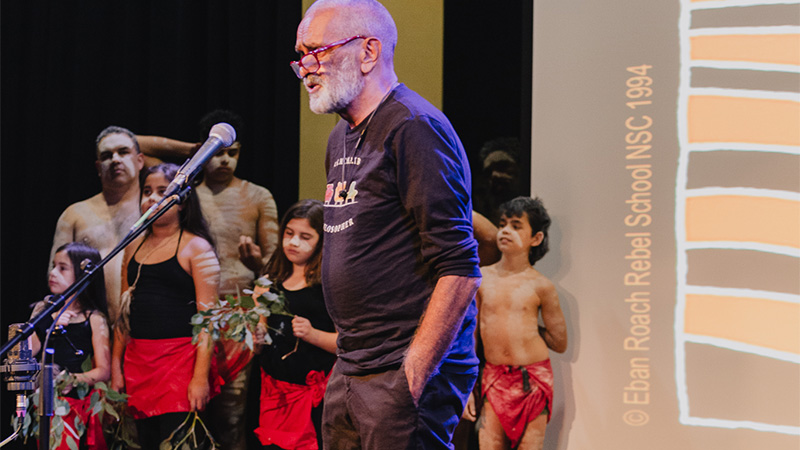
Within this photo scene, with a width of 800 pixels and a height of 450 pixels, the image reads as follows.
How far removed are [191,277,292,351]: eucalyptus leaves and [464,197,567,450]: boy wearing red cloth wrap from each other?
2.90 ft

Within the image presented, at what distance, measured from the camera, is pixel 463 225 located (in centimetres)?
143

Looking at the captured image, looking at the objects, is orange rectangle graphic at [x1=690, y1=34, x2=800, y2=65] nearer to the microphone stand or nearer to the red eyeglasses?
the red eyeglasses

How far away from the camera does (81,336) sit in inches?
148

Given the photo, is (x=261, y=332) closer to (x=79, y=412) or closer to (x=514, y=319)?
(x=79, y=412)

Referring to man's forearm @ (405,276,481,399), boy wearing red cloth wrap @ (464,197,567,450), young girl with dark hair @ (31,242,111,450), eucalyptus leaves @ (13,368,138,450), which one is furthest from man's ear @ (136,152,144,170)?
man's forearm @ (405,276,481,399)

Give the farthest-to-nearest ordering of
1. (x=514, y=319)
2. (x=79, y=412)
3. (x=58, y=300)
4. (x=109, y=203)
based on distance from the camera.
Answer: (x=109, y=203), (x=79, y=412), (x=514, y=319), (x=58, y=300)

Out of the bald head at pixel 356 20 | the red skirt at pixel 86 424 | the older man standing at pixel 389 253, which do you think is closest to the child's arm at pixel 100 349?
the red skirt at pixel 86 424

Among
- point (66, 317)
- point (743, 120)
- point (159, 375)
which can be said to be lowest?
point (159, 375)

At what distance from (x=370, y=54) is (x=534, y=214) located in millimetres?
2004

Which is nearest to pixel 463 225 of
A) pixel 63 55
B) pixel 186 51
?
pixel 186 51

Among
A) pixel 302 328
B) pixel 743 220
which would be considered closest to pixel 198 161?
pixel 302 328

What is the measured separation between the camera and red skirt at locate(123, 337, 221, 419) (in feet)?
11.9

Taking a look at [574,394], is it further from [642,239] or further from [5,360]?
[5,360]

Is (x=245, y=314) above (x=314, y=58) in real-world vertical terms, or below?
below
